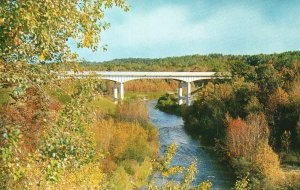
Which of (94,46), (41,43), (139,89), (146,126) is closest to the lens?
(41,43)

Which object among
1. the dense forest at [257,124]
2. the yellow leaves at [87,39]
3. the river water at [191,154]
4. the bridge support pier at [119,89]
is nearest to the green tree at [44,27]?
the yellow leaves at [87,39]

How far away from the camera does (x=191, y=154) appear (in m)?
45.5

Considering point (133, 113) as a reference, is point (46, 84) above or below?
above

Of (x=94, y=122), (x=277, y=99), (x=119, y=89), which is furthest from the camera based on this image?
(x=119, y=89)

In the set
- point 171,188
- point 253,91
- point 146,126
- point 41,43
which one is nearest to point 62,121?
point 41,43

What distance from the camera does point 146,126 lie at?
162 feet

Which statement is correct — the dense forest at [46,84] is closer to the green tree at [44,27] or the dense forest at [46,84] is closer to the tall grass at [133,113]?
the green tree at [44,27]

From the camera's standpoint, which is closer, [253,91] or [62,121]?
[62,121]

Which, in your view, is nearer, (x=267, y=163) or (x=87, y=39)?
(x=87, y=39)

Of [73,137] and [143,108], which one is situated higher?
[73,137]

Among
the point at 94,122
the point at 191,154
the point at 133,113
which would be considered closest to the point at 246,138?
the point at 191,154

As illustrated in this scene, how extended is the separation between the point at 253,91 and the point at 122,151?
72.0 feet

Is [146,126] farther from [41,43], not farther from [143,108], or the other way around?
[41,43]

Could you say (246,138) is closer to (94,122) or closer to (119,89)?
(94,122)
